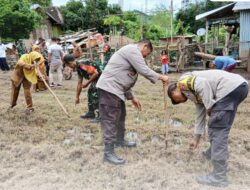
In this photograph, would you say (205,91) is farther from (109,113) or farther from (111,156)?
(111,156)

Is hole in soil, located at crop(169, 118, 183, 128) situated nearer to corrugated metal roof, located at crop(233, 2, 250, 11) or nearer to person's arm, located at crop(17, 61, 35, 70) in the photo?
person's arm, located at crop(17, 61, 35, 70)

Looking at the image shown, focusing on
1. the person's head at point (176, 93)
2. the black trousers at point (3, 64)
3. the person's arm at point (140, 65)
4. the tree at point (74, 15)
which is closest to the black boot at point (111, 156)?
the person's arm at point (140, 65)

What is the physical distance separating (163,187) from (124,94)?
1.37 metres

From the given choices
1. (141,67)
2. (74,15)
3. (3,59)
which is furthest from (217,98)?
(74,15)

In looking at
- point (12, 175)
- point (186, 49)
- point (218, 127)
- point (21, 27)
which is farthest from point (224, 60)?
point (21, 27)

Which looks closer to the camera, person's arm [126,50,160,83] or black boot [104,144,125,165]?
person's arm [126,50,160,83]

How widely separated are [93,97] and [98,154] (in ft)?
6.28

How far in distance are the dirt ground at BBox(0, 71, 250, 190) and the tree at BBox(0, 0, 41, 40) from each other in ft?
55.1

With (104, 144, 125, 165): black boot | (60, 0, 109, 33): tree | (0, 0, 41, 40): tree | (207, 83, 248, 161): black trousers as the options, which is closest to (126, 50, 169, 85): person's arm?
(207, 83, 248, 161): black trousers

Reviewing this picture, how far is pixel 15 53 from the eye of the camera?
18.9m

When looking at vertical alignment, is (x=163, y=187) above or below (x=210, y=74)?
below

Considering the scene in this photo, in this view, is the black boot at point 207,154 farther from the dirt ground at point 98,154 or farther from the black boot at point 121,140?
the black boot at point 121,140

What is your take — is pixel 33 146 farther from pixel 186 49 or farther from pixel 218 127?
pixel 186 49

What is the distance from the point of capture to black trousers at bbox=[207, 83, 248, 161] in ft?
11.8
